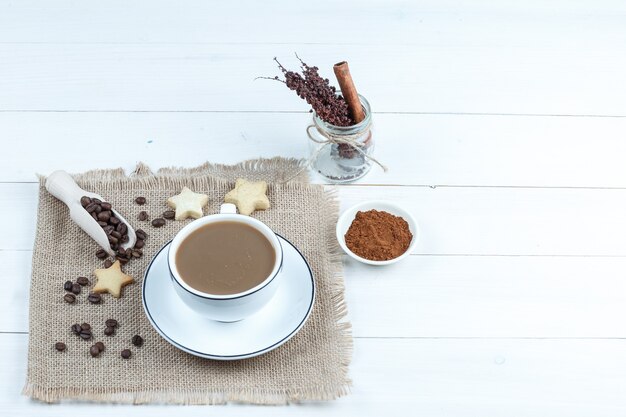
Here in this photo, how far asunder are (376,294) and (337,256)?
119 millimetres

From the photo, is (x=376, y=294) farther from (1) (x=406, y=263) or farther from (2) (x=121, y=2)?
(2) (x=121, y=2)

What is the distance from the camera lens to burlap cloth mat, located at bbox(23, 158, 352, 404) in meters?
1.51

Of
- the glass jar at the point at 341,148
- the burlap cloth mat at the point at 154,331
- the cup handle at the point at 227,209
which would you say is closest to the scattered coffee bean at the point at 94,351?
the burlap cloth mat at the point at 154,331

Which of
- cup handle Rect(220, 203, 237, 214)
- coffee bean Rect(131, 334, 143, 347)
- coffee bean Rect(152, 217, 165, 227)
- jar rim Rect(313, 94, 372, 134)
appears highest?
jar rim Rect(313, 94, 372, 134)

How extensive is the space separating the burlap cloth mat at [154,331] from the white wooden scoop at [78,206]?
0.11ft

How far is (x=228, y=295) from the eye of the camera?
1404 millimetres

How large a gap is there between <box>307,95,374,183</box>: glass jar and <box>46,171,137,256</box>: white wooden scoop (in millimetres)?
465

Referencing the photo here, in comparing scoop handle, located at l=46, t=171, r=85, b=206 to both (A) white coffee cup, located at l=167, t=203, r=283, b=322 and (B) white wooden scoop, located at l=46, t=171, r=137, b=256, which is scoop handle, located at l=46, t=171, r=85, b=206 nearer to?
(B) white wooden scoop, located at l=46, t=171, r=137, b=256

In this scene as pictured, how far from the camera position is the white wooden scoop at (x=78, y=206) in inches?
66.3

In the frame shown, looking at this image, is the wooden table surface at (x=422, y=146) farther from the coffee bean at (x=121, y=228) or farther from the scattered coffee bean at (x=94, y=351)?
the coffee bean at (x=121, y=228)

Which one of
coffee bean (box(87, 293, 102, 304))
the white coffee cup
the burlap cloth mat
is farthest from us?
coffee bean (box(87, 293, 102, 304))

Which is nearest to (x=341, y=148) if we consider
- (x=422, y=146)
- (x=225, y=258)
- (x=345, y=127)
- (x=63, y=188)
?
(x=345, y=127)

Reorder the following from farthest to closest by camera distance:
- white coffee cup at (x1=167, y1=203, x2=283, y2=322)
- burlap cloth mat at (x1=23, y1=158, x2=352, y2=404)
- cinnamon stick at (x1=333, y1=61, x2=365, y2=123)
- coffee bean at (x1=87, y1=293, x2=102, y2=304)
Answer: cinnamon stick at (x1=333, y1=61, x2=365, y2=123), coffee bean at (x1=87, y1=293, x2=102, y2=304), burlap cloth mat at (x1=23, y1=158, x2=352, y2=404), white coffee cup at (x1=167, y1=203, x2=283, y2=322)

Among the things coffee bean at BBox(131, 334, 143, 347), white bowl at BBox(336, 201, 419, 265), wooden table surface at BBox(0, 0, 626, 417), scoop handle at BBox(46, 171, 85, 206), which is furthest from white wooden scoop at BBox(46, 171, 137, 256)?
white bowl at BBox(336, 201, 419, 265)
